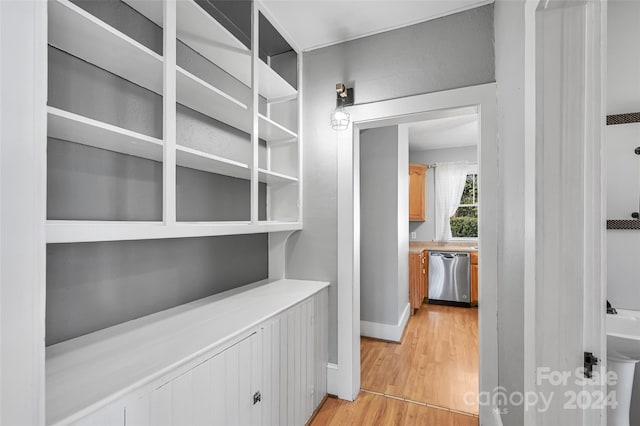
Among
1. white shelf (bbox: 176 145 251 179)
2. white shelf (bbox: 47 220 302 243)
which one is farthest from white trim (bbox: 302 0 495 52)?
white shelf (bbox: 47 220 302 243)

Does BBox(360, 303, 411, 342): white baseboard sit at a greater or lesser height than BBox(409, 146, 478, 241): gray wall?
lesser

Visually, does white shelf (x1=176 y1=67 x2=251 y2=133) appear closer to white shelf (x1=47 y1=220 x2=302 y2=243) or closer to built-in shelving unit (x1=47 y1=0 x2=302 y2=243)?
built-in shelving unit (x1=47 y1=0 x2=302 y2=243)

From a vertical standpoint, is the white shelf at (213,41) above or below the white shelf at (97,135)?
above

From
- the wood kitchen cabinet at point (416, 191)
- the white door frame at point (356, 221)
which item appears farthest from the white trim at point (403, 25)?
the wood kitchen cabinet at point (416, 191)

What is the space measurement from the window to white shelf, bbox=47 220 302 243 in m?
4.61

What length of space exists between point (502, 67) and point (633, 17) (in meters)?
0.53

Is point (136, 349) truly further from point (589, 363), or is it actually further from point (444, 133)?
point (444, 133)

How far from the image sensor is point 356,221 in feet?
7.23

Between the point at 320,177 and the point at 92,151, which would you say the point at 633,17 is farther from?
the point at 92,151

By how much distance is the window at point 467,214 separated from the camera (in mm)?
5219

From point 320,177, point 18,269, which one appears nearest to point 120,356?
point 18,269

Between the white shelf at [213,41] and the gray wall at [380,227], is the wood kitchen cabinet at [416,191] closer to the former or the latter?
the gray wall at [380,227]

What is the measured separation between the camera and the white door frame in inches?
69.4

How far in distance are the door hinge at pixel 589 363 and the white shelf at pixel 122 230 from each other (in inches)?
56.3
